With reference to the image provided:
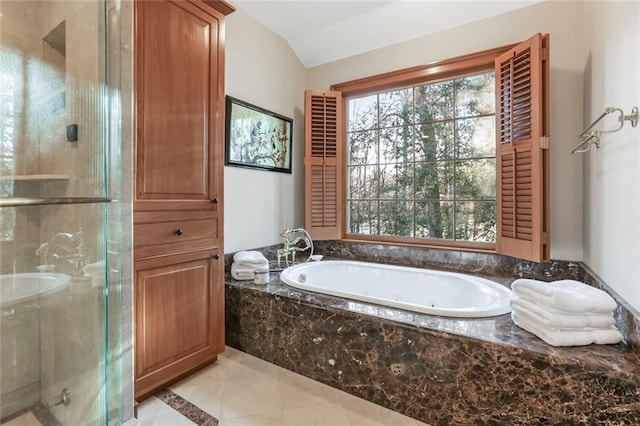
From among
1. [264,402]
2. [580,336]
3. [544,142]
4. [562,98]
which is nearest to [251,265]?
[264,402]

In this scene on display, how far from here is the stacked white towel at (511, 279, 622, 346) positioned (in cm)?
132

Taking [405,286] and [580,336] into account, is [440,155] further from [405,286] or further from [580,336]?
[580,336]

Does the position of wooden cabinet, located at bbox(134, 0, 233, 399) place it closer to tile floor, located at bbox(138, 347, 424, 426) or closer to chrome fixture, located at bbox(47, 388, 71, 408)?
tile floor, located at bbox(138, 347, 424, 426)

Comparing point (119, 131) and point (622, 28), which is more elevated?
point (622, 28)

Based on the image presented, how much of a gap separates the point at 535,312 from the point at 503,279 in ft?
3.11

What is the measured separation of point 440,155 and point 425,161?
5.5 inches

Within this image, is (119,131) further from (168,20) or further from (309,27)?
(309,27)

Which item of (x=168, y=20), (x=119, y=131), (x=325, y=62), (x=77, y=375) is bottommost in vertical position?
(x=77, y=375)

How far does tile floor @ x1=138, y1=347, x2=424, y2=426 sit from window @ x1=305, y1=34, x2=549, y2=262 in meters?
1.50

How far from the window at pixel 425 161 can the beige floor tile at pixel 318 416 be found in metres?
1.74

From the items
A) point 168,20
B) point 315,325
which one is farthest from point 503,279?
point 168,20

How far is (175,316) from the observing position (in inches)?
69.9

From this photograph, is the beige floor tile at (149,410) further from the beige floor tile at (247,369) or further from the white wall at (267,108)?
the white wall at (267,108)

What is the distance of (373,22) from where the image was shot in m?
2.81
